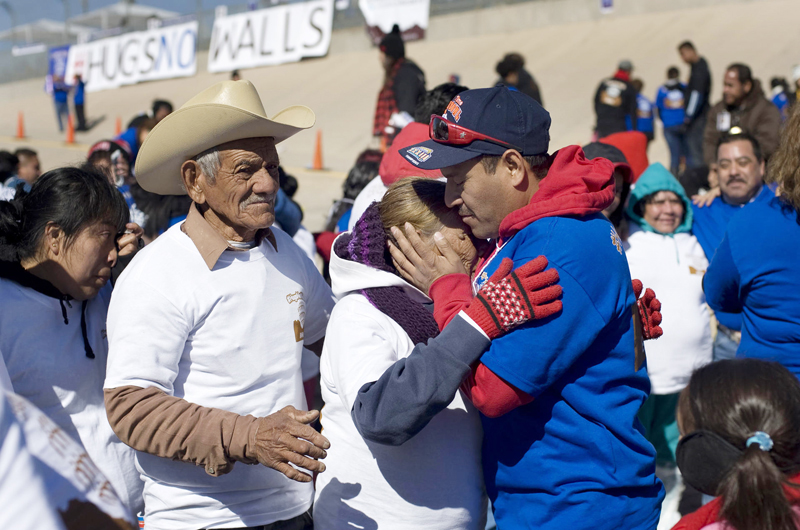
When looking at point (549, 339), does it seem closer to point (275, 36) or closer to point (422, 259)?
point (422, 259)

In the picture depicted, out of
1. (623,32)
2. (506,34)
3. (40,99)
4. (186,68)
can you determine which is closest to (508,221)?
(623,32)

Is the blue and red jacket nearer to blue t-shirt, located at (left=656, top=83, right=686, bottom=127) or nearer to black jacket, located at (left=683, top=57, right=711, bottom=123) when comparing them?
black jacket, located at (left=683, top=57, right=711, bottom=123)

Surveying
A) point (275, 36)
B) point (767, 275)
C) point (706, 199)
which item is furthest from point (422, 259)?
point (275, 36)

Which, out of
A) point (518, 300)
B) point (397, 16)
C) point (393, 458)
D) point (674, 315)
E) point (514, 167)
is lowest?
point (674, 315)

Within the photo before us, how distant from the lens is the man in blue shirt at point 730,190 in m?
4.49

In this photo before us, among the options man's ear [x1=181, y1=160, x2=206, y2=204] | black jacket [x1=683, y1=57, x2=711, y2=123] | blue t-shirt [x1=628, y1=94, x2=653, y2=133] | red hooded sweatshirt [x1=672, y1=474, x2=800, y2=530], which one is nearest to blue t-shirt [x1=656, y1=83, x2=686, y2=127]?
black jacket [x1=683, y1=57, x2=711, y2=123]

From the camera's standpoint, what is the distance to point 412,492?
6.99 feet

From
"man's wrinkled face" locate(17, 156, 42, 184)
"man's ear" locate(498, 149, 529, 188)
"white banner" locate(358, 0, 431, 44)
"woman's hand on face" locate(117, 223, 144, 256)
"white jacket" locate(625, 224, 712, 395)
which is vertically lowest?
"white jacket" locate(625, 224, 712, 395)

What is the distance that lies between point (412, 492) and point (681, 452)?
780 millimetres

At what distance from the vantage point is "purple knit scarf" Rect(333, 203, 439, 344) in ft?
7.04

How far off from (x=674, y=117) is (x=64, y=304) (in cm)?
1105

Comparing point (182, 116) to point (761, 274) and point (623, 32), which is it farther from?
point (623, 32)

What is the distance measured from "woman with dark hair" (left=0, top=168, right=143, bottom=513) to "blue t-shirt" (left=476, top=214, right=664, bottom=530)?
1484 millimetres

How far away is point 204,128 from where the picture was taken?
2273mm
